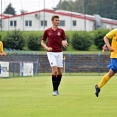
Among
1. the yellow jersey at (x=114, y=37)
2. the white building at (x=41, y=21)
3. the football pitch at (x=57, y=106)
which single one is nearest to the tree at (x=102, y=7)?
the white building at (x=41, y=21)

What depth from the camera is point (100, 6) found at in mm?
92438

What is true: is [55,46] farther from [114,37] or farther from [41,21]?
[41,21]

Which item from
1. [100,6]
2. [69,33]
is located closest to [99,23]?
[100,6]

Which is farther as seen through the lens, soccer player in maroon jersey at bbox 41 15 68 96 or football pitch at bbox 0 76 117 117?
soccer player in maroon jersey at bbox 41 15 68 96

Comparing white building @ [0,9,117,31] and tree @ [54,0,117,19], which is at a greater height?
tree @ [54,0,117,19]

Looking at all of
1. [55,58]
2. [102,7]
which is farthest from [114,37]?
[102,7]

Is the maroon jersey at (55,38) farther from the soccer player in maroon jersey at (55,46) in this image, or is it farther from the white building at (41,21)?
the white building at (41,21)

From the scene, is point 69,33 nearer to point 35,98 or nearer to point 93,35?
point 93,35

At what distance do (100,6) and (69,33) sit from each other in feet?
109

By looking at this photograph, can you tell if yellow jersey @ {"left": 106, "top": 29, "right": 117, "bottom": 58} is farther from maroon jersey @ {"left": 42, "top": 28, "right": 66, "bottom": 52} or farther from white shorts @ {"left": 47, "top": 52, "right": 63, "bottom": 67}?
white shorts @ {"left": 47, "top": 52, "right": 63, "bottom": 67}

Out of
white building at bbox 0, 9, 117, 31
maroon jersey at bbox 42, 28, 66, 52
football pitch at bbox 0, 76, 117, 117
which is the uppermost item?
white building at bbox 0, 9, 117, 31

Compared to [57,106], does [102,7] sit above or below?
above

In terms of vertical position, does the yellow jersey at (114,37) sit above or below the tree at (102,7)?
below

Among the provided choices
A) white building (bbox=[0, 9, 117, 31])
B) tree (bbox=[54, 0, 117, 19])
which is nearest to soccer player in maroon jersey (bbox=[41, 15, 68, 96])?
white building (bbox=[0, 9, 117, 31])
